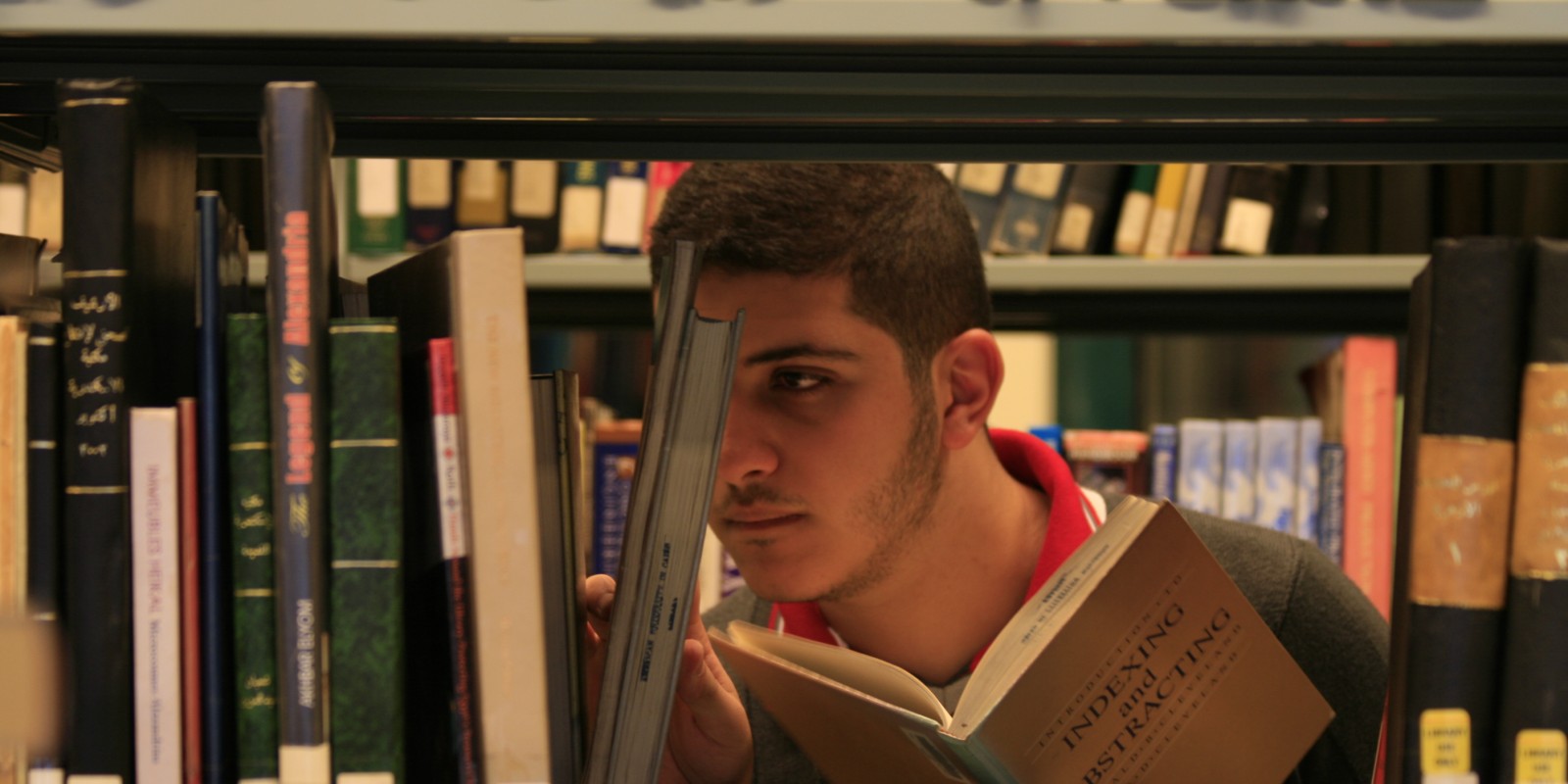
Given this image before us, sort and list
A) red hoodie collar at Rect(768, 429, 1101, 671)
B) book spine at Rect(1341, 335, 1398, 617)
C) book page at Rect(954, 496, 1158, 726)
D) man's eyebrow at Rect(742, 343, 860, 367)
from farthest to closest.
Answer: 1. book spine at Rect(1341, 335, 1398, 617)
2. red hoodie collar at Rect(768, 429, 1101, 671)
3. man's eyebrow at Rect(742, 343, 860, 367)
4. book page at Rect(954, 496, 1158, 726)

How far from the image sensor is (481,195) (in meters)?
1.87

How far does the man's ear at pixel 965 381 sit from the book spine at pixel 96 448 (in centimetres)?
86

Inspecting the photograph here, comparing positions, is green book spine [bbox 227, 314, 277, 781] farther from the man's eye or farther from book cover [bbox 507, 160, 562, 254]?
book cover [bbox 507, 160, 562, 254]

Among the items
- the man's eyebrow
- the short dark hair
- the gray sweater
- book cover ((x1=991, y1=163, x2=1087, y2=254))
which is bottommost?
the gray sweater

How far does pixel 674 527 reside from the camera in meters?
0.62

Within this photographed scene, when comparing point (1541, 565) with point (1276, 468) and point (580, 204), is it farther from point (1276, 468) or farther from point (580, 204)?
point (580, 204)

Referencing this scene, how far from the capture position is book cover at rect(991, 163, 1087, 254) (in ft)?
6.04

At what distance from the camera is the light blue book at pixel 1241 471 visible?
1808mm

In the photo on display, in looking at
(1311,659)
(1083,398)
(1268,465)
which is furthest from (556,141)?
(1083,398)

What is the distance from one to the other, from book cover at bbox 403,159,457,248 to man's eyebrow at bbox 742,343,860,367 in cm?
89

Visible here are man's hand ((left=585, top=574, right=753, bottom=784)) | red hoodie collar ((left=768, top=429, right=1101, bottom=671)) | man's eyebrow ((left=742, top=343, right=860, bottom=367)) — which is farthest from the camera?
red hoodie collar ((left=768, top=429, right=1101, bottom=671))

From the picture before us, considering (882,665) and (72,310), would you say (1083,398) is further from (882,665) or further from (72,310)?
(72,310)

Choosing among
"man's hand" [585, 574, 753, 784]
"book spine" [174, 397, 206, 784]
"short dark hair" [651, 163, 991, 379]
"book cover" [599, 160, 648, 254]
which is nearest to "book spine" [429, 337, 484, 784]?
"book spine" [174, 397, 206, 784]

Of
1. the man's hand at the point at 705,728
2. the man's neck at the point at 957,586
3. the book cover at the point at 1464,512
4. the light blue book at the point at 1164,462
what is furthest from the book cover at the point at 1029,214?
the book cover at the point at 1464,512
